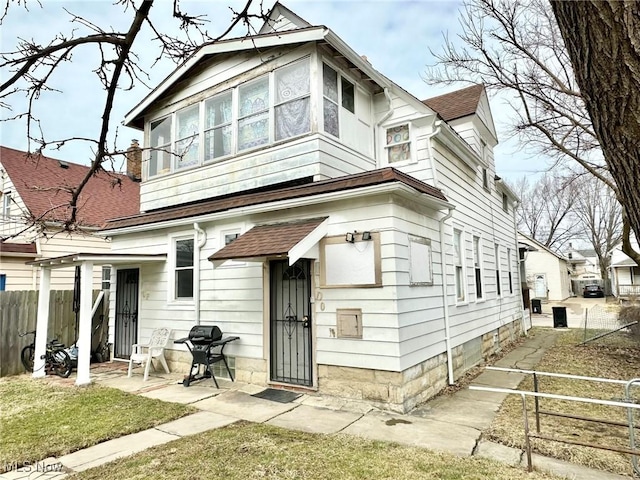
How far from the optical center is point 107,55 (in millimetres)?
3029

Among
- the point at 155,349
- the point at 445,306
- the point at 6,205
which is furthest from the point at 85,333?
the point at 6,205

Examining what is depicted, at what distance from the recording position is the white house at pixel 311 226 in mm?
6086

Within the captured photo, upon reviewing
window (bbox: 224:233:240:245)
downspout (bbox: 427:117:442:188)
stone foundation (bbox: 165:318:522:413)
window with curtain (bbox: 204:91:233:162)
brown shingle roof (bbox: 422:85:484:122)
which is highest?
brown shingle roof (bbox: 422:85:484:122)

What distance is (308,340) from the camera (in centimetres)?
671

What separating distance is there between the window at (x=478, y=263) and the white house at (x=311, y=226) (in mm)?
85

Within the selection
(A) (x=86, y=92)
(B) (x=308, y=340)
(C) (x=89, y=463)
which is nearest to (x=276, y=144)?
(B) (x=308, y=340)

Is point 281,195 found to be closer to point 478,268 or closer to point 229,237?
point 229,237

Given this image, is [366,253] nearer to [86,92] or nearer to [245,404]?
[245,404]

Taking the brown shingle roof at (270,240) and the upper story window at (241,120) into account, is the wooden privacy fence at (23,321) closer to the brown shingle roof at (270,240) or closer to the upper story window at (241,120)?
the upper story window at (241,120)

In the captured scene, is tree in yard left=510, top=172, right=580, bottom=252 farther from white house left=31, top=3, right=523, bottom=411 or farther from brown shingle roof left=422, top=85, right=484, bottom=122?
white house left=31, top=3, right=523, bottom=411

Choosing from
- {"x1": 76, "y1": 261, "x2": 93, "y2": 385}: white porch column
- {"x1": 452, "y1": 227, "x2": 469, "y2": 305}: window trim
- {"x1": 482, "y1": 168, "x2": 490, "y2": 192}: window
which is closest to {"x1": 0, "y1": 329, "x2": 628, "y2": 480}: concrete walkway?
{"x1": 76, "y1": 261, "x2": 93, "y2": 385}: white porch column

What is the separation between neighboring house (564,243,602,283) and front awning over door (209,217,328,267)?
51.4 m

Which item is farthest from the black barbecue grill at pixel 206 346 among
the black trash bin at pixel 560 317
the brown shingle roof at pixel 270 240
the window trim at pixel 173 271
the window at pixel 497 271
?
the black trash bin at pixel 560 317

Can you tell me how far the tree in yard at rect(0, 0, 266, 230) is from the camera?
Result: 2.57m
